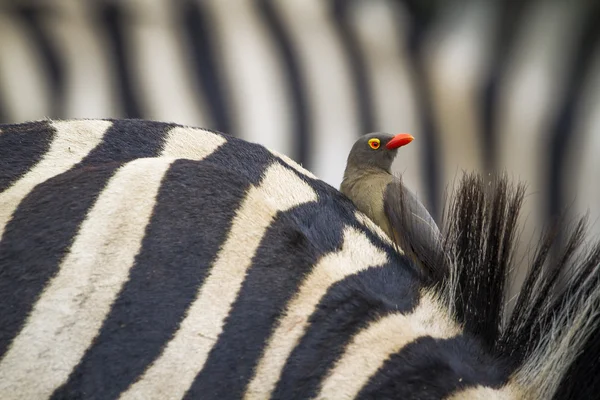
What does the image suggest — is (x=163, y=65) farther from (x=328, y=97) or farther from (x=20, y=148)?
(x=20, y=148)

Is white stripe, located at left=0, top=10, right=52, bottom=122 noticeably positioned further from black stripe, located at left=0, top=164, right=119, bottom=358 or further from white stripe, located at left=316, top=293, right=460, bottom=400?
white stripe, located at left=316, top=293, right=460, bottom=400

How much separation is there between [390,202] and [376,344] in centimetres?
29

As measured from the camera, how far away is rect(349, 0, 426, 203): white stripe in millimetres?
1433

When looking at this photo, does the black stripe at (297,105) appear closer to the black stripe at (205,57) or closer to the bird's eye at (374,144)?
the black stripe at (205,57)

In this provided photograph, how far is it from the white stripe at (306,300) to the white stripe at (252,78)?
87cm

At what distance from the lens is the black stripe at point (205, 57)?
Answer: 1402 millimetres

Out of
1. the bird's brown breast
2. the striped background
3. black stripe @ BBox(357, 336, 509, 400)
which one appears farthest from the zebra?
the striped background

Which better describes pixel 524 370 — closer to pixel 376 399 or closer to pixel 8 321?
Answer: pixel 376 399

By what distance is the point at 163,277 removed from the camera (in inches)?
20.4

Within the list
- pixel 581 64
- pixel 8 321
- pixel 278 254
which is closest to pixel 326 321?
pixel 278 254

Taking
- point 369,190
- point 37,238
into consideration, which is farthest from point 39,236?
point 369,190

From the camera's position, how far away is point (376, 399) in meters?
0.47

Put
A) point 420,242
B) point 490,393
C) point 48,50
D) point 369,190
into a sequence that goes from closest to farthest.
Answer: point 490,393 → point 420,242 → point 369,190 → point 48,50

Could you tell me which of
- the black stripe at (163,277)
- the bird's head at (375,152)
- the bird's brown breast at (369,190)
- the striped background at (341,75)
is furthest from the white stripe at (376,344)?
A: the striped background at (341,75)
